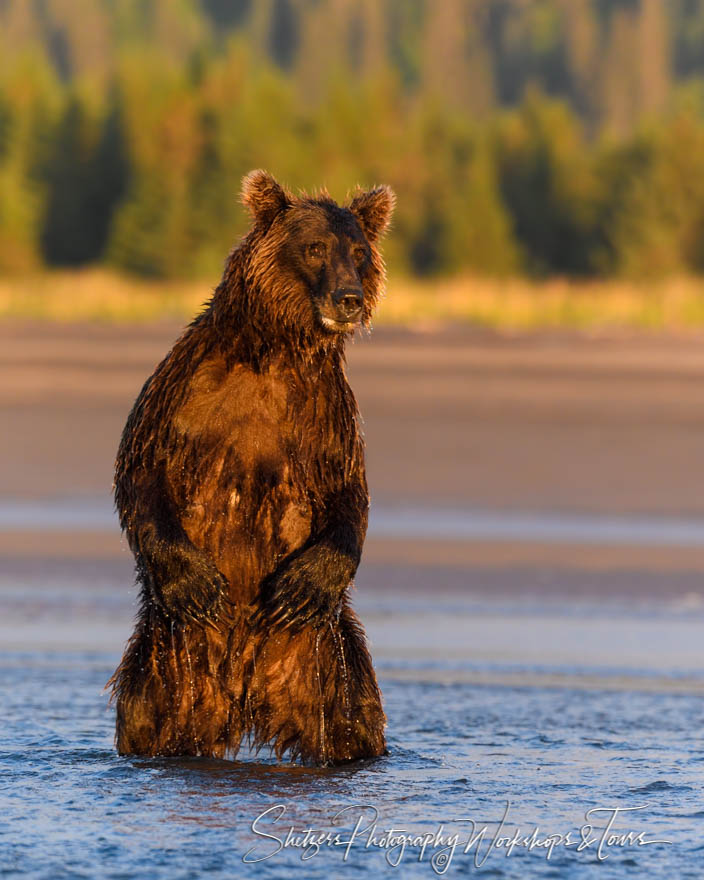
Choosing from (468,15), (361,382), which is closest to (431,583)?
(361,382)

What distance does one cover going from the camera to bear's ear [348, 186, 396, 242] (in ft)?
19.4

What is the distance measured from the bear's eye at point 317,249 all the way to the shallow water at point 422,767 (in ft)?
5.28

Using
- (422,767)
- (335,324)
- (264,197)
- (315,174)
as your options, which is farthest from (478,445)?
(315,174)

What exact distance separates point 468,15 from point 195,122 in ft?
237

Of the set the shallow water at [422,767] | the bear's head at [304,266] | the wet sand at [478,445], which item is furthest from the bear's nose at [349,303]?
the wet sand at [478,445]

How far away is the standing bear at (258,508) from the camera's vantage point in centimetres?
556

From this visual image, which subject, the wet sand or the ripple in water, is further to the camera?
the wet sand

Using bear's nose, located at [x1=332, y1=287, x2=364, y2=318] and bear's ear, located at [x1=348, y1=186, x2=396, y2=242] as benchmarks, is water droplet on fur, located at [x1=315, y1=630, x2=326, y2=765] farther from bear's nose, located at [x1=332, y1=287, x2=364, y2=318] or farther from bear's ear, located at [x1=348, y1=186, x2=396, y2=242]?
bear's ear, located at [x1=348, y1=186, x2=396, y2=242]

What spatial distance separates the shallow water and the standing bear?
0.59 feet

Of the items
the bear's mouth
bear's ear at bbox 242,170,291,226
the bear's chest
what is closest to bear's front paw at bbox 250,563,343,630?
the bear's chest

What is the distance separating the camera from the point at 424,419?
16.9m

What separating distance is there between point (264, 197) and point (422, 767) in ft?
6.24

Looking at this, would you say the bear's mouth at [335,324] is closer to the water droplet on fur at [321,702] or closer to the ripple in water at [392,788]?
the water droplet on fur at [321,702]

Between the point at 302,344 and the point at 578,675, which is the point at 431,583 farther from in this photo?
the point at 302,344
